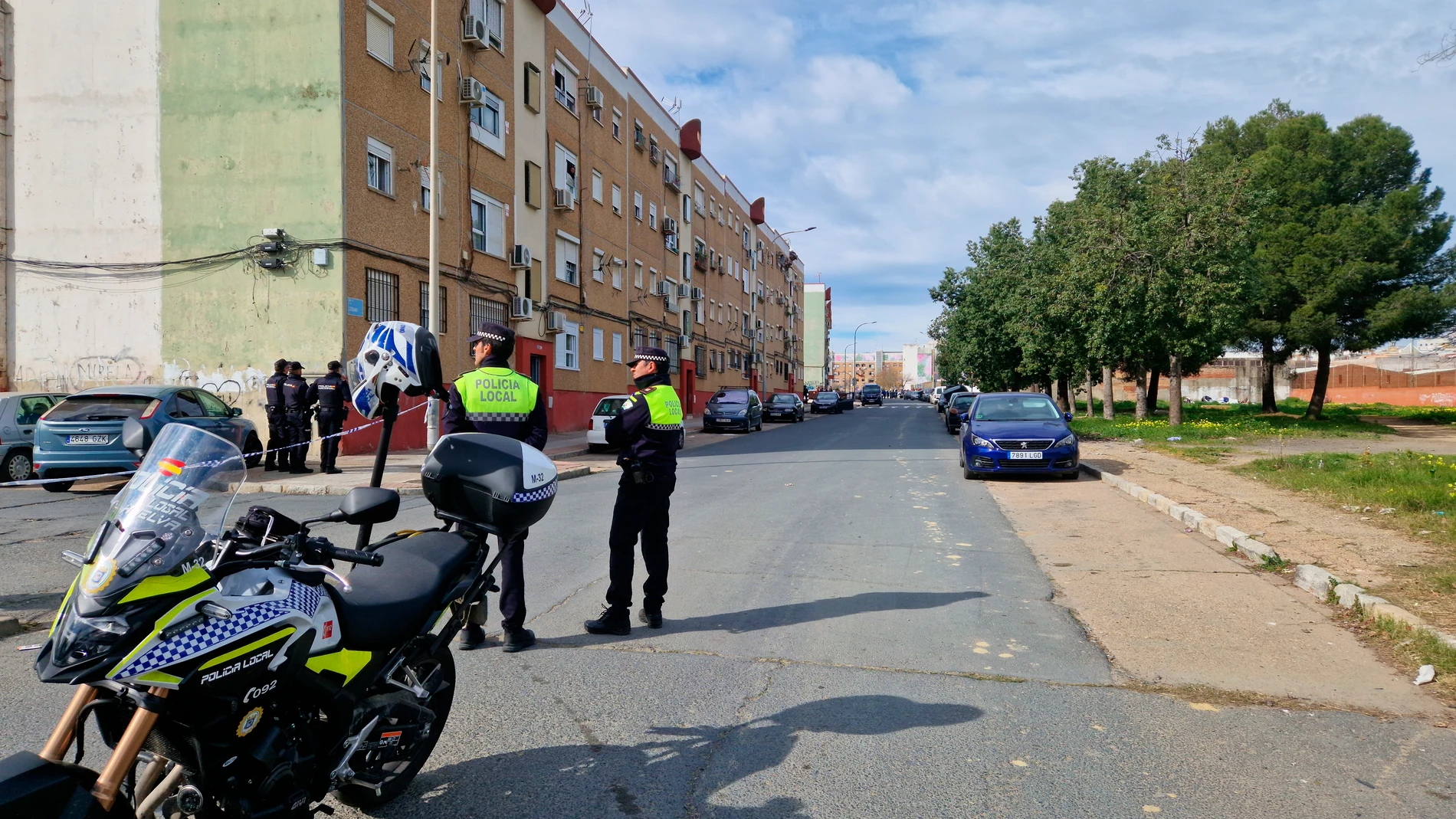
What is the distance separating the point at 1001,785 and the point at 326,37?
1901cm

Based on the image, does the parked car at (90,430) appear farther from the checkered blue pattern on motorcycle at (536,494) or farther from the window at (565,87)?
the window at (565,87)

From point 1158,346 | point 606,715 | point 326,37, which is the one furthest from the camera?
point 1158,346

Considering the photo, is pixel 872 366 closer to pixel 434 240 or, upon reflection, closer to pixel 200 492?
pixel 434 240

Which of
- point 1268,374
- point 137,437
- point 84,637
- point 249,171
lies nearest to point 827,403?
point 1268,374

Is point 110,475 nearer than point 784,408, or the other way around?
point 110,475

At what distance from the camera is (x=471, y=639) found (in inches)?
205

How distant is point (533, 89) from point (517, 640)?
23900mm

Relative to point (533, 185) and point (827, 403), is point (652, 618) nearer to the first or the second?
point (533, 185)

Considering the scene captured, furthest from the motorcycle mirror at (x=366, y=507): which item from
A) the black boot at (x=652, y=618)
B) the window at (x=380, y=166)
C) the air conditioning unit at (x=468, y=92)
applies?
the air conditioning unit at (x=468, y=92)

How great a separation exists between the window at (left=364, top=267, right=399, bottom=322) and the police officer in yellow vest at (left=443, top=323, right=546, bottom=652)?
13.9 metres

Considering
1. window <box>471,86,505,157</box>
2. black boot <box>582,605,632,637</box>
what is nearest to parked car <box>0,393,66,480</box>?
black boot <box>582,605,632,637</box>

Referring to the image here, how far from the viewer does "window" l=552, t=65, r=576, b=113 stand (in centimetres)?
2812

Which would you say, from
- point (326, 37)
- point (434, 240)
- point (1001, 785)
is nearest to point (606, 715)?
point (1001, 785)

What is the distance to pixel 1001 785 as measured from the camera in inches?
135
